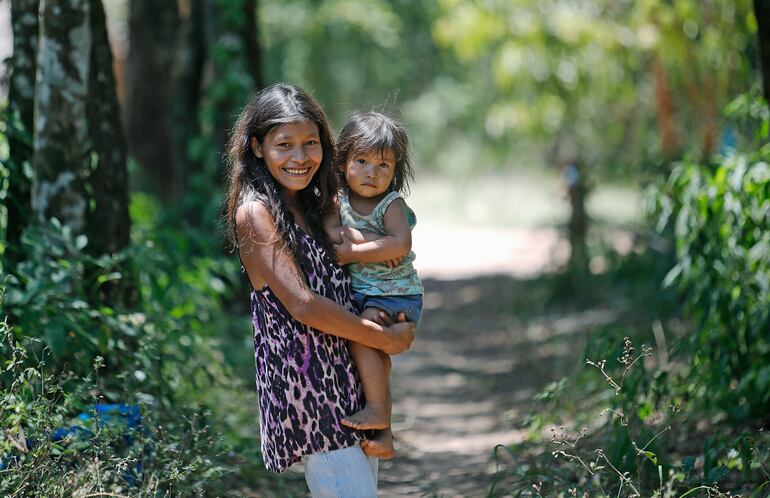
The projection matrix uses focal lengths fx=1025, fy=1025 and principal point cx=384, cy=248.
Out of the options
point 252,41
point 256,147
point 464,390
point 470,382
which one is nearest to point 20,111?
point 256,147

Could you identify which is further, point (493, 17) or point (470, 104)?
point (470, 104)

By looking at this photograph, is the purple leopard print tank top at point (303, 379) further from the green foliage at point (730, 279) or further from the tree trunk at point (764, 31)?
the tree trunk at point (764, 31)

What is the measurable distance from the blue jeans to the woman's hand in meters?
0.33

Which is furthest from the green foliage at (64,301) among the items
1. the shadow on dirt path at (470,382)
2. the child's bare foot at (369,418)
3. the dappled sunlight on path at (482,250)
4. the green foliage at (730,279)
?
the dappled sunlight on path at (482,250)

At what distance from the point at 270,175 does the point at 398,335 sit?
2.23ft

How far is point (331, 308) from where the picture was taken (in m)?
3.19

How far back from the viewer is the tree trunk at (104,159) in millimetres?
5242

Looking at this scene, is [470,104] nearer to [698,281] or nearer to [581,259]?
[581,259]

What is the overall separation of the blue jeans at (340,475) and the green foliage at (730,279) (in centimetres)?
247

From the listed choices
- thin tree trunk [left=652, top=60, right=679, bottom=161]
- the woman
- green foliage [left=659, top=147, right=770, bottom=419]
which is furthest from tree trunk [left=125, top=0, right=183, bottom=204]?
the woman

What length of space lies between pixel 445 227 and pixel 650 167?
40.3 feet

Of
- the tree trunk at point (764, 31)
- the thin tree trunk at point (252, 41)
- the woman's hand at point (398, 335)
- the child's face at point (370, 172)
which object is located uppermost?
the thin tree trunk at point (252, 41)

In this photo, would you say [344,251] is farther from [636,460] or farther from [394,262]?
[636,460]

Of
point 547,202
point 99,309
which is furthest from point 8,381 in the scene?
point 547,202
